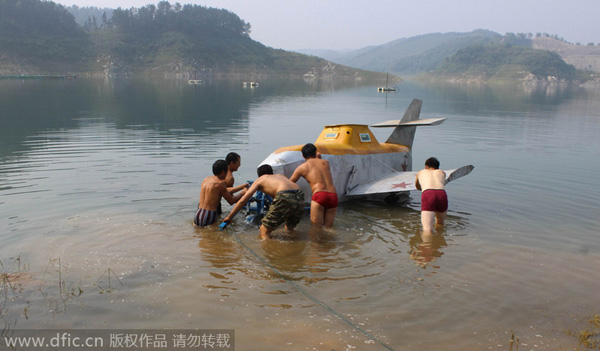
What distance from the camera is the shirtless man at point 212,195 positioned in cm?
1017

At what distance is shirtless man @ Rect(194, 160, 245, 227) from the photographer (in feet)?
33.4

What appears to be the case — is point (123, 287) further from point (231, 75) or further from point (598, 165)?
point (231, 75)

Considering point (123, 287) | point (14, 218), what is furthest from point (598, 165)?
point (14, 218)

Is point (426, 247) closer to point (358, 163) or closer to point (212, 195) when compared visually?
point (358, 163)

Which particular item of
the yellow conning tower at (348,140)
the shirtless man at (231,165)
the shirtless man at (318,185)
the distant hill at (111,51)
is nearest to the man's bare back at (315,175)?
the shirtless man at (318,185)

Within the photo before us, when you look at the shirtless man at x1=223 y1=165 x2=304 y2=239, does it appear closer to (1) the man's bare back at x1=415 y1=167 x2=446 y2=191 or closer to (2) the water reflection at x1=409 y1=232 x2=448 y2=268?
(2) the water reflection at x1=409 y1=232 x2=448 y2=268

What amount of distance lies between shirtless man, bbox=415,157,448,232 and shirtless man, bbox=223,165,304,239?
3.08 m

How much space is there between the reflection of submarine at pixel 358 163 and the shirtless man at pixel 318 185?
831 millimetres

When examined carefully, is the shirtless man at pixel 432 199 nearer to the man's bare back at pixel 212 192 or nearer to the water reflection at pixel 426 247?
the water reflection at pixel 426 247

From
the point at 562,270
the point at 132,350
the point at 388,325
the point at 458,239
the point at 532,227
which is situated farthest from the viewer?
the point at 532,227

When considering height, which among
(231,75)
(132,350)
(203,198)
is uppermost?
(231,75)

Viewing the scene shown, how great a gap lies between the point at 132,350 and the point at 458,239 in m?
7.43

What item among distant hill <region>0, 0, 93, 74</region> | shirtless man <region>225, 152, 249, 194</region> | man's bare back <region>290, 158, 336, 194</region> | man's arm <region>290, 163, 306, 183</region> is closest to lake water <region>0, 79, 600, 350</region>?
shirtless man <region>225, 152, 249, 194</region>

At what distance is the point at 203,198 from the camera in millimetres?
10383
